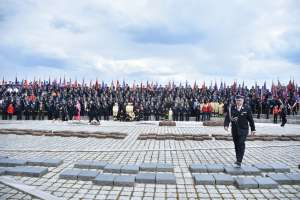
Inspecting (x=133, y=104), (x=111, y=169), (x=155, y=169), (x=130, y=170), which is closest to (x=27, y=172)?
(x=111, y=169)

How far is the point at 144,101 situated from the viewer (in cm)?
3111

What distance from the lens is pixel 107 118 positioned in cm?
3092

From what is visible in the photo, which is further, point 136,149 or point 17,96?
point 17,96

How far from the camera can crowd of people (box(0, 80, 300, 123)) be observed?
1166 inches

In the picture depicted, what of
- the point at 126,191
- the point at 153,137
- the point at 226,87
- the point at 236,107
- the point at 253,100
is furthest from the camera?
the point at 226,87

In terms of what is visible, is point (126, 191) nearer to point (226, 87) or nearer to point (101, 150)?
point (101, 150)

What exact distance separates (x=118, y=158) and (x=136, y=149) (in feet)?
5.65

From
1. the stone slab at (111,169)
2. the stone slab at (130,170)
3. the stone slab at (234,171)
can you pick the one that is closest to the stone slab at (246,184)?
the stone slab at (234,171)

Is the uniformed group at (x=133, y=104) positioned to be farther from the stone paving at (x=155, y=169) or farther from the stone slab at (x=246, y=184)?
the stone slab at (x=246, y=184)

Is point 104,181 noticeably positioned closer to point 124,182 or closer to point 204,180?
point 124,182

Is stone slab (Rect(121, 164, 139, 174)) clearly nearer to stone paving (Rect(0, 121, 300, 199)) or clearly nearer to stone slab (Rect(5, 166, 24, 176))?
stone paving (Rect(0, 121, 300, 199))

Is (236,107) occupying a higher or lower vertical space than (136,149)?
higher

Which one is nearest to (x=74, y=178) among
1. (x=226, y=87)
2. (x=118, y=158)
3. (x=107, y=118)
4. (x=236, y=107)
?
(x=118, y=158)

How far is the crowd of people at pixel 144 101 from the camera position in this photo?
97.2ft
